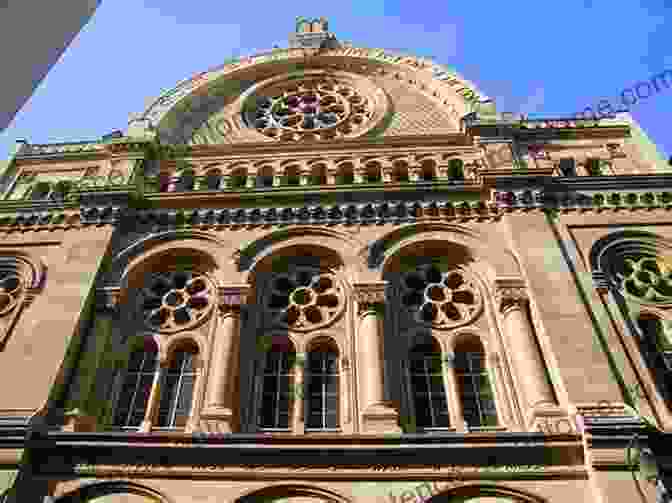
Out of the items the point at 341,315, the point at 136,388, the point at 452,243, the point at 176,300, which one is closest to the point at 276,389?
the point at 341,315

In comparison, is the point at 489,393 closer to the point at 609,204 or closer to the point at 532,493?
the point at 532,493

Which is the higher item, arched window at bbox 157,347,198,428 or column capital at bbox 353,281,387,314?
column capital at bbox 353,281,387,314

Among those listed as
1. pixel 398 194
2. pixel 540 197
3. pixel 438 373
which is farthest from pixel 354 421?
pixel 540 197

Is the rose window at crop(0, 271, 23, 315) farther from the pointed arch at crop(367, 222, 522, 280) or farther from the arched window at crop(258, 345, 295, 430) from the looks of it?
the pointed arch at crop(367, 222, 522, 280)

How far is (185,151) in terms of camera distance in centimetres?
1819

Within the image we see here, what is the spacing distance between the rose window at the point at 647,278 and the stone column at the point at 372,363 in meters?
Answer: 4.99

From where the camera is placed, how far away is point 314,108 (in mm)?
20359

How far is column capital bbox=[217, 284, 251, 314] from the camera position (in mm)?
12891

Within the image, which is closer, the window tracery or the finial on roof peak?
the window tracery

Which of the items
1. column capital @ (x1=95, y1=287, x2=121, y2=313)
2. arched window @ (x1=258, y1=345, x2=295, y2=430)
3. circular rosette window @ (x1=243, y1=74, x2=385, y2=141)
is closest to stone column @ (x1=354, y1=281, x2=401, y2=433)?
arched window @ (x1=258, y1=345, x2=295, y2=430)

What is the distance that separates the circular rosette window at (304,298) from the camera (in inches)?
519

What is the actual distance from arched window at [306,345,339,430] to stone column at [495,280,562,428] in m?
3.25

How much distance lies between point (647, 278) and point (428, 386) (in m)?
5.24

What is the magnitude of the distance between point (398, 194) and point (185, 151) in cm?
654
